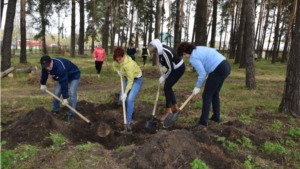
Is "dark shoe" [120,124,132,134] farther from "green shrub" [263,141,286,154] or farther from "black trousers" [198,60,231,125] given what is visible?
"green shrub" [263,141,286,154]

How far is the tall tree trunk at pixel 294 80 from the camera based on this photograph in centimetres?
572

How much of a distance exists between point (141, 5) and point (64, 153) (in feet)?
93.9

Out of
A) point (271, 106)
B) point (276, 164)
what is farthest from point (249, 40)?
point (276, 164)

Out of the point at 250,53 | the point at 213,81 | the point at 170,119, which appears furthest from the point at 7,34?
the point at 213,81

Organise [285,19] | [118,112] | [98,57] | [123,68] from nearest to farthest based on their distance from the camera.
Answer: [123,68] → [118,112] → [98,57] → [285,19]

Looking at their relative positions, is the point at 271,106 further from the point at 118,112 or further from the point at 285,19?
the point at 285,19

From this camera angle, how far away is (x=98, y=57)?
12016mm

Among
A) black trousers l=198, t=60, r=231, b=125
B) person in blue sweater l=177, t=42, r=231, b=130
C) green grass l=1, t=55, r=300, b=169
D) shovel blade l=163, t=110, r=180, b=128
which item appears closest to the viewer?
green grass l=1, t=55, r=300, b=169

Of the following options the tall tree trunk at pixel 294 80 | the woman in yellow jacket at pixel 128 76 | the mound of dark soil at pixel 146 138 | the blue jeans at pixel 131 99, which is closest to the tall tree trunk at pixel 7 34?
the mound of dark soil at pixel 146 138

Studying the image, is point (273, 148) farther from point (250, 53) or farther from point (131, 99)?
Answer: point (250, 53)

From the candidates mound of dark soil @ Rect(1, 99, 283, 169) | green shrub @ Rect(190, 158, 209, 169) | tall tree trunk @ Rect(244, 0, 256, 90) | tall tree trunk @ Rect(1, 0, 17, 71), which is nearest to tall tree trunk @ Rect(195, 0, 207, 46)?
tall tree trunk @ Rect(244, 0, 256, 90)

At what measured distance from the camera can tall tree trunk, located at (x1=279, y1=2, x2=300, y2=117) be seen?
5.72 metres

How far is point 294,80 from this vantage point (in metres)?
5.79

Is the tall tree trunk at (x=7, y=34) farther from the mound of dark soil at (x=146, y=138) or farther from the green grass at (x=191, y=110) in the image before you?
the mound of dark soil at (x=146, y=138)
